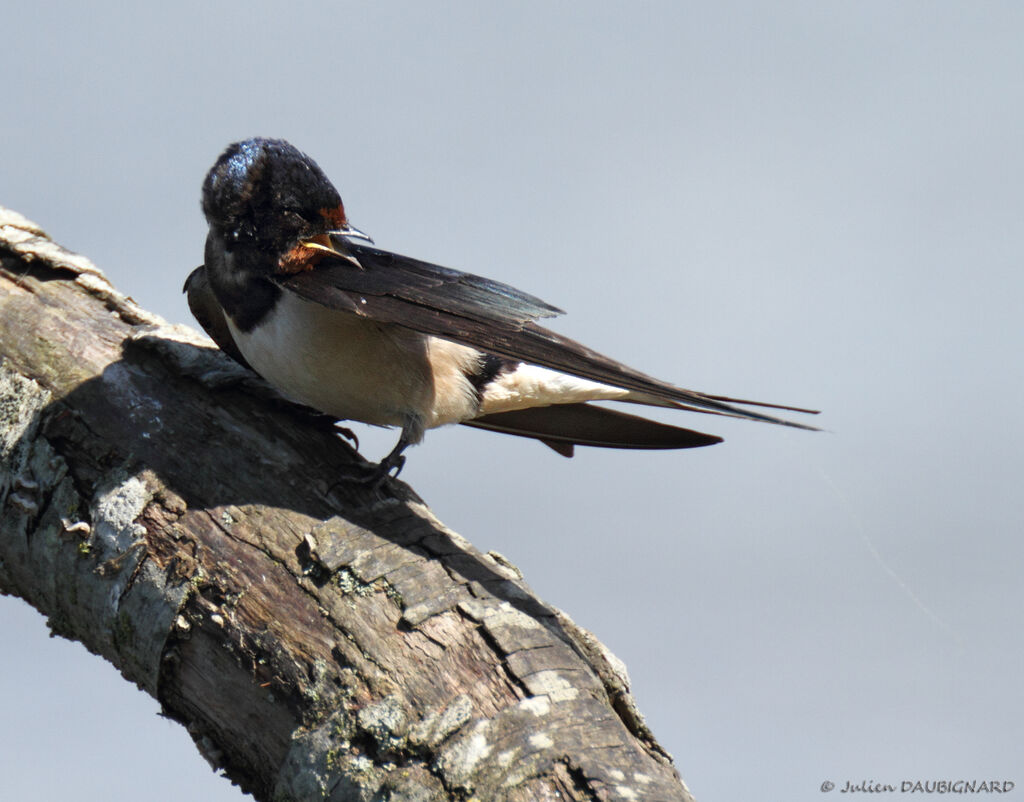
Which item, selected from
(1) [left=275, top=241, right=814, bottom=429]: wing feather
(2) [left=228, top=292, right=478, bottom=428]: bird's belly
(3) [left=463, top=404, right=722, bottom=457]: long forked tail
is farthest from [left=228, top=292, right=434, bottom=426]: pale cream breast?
(3) [left=463, top=404, right=722, bottom=457]: long forked tail

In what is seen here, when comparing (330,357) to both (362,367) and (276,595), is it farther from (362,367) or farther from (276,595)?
(276,595)

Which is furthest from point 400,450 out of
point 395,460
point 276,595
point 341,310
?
point 276,595

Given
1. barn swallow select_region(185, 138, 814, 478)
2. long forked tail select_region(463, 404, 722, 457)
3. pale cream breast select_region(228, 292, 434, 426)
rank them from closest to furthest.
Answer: barn swallow select_region(185, 138, 814, 478)
pale cream breast select_region(228, 292, 434, 426)
long forked tail select_region(463, 404, 722, 457)

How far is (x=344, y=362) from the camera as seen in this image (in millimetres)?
3727

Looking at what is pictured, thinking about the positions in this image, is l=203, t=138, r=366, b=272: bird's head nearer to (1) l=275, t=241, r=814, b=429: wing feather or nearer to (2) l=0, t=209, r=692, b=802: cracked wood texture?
(1) l=275, t=241, r=814, b=429: wing feather

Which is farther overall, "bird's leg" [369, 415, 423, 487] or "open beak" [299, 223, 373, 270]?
"open beak" [299, 223, 373, 270]

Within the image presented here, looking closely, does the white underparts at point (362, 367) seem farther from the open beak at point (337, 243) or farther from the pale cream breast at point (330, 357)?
the open beak at point (337, 243)

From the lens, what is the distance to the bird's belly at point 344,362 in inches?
145

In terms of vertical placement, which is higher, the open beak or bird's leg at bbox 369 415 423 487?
the open beak

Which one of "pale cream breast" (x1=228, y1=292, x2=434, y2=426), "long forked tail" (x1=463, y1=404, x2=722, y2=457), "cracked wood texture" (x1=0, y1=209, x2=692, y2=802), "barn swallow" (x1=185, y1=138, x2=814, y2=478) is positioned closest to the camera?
"cracked wood texture" (x1=0, y1=209, x2=692, y2=802)

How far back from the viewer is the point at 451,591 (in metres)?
3.06

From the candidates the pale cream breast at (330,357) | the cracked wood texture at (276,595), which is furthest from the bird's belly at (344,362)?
the cracked wood texture at (276,595)

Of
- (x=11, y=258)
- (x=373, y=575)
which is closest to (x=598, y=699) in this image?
(x=373, y=575)

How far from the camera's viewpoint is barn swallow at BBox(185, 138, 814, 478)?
350 centimetres
